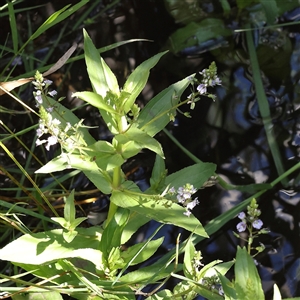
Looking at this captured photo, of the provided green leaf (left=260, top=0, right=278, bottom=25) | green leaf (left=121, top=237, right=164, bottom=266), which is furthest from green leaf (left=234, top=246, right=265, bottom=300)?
green leaf (left=260, top=0, right=278, bottom=25)

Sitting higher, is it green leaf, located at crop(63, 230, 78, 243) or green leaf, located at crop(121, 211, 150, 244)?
green leaf, located at crop(63, 230, 78, 243)

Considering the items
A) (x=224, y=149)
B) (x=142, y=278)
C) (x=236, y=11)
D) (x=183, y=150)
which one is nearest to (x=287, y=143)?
(x=224, y=149)

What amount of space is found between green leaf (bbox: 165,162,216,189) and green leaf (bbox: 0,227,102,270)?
0.77 ft

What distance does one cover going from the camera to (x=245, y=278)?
853mm


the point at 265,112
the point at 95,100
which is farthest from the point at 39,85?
the point at 265,112

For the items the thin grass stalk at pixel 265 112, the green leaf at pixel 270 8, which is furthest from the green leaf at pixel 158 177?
the green leaf at pixel 270 8

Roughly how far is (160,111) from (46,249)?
1.21 ft

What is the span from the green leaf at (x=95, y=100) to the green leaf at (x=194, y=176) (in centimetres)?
25

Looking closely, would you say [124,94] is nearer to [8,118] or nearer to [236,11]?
[8,118]

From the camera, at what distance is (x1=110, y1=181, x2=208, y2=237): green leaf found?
0.91 metres

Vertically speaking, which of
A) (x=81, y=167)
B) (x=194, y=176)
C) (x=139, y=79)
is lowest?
(x=194, y=176)

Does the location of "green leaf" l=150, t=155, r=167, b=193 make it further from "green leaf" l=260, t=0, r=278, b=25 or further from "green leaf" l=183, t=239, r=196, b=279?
"green leaf" l=260, t=0, r=278, b=25

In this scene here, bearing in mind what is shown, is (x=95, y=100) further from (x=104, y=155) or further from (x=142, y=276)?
(x=142, y=276)

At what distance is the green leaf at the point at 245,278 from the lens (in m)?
0.84
